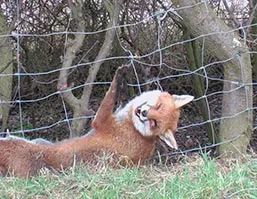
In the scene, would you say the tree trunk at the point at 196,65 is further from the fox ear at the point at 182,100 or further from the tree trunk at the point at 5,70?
the tree trunk at the point at 5,70

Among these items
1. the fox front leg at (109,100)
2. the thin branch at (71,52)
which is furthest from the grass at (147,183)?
the thin branch at (71,52)

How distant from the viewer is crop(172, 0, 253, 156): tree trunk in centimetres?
542

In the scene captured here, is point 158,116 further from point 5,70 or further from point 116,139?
point 5,70

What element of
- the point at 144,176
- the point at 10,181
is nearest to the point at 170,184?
the point at 144,176

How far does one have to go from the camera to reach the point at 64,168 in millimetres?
4926

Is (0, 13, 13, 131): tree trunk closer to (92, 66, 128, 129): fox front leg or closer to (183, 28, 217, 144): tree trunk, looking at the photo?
(92, 66, 128, 129): fox front leg

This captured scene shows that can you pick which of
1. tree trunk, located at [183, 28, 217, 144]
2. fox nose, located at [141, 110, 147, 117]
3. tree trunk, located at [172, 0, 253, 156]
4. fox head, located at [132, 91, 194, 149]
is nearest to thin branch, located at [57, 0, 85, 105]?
fox head, located at [132, 91, 194, 149]

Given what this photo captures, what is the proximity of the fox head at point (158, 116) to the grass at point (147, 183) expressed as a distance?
1.06 meters

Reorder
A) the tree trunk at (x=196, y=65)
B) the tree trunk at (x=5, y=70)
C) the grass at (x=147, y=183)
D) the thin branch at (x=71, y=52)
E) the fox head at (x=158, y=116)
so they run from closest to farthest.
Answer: the grass at (x=147, y=183) < the fox head at (x=158, y=116) < the thin branch at (x=71, y=52) < the tree trunk at (x=5, y=70) < the tree trunk at (x=196, y=65)

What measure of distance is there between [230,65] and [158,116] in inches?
27.6

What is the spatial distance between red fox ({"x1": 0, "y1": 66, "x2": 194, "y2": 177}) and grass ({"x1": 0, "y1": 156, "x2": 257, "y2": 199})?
25.9 inches

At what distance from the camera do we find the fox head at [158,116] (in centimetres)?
553

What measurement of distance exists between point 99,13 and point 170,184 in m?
4.19

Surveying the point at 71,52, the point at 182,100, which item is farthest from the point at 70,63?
the point at 182,100
